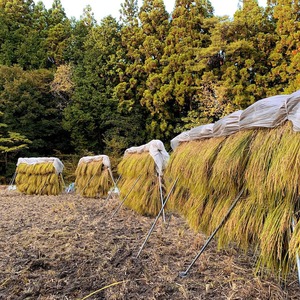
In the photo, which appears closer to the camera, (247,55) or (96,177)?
(96,177)

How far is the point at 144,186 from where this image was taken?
4.22m

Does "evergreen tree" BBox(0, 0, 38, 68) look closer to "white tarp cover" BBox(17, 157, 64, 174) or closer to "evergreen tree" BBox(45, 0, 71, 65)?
"evergreen tree" BBox(45, 0, 71, 65)

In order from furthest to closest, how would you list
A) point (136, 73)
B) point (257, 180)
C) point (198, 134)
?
point (136, 73) < point (198, 134) < point (257, 180)

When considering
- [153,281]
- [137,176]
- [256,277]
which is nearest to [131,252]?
[153,281]

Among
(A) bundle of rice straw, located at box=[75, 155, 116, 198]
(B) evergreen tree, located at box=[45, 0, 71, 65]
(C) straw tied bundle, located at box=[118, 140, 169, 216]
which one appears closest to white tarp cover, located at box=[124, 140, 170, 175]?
(C) straw tied bundle, located at box=[118, 140, 169, 216]

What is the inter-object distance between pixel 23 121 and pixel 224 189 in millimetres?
11829

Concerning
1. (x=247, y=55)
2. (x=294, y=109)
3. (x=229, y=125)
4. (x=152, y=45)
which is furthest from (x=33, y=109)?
(x=294, y=109)

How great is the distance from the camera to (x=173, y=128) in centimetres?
1250

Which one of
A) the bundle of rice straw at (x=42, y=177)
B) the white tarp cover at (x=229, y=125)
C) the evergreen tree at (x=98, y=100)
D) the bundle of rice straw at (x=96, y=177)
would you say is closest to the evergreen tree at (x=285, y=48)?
the evergreen tree at (x=98, y=100)

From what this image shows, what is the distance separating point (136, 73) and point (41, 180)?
703 centimetres

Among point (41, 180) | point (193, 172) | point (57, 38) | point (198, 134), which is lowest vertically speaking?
point (41, 180)

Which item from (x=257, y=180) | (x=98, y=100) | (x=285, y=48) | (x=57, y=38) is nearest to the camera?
(x=257, y=180)

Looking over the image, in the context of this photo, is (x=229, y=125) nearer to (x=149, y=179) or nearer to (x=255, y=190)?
(x=255, y=190)

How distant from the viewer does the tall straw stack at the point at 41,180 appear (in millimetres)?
7832
